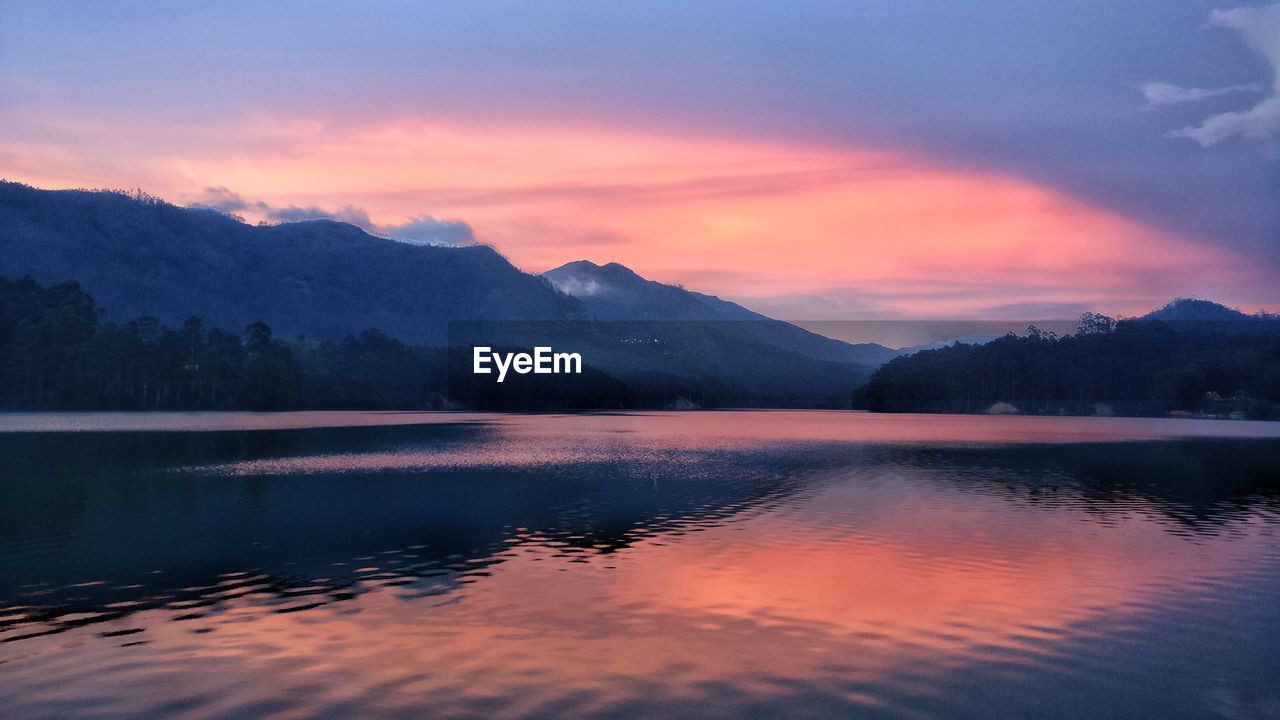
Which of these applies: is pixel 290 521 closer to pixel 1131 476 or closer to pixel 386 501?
pixel 386 501

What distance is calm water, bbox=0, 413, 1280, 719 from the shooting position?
22188mm

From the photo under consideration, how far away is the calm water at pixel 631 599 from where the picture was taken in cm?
2219

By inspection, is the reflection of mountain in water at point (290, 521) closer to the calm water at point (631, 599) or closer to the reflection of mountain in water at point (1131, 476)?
the calm water at point (631, 599)

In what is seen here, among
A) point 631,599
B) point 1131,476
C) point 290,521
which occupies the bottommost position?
point 631,599

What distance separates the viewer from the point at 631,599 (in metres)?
32.6

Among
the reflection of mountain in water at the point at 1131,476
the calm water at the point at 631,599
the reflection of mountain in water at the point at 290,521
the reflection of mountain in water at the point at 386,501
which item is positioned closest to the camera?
the calm water at the point at 631,599

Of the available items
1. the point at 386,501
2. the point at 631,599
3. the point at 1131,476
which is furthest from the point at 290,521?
the point at 1131,476

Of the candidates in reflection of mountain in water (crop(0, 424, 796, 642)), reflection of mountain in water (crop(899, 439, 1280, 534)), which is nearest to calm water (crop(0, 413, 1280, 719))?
reflection of mountain in water (crop(0, 424, 796, 642))

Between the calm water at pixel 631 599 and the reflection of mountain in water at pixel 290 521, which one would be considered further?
the reflection of mountain in water at pixel 290 521

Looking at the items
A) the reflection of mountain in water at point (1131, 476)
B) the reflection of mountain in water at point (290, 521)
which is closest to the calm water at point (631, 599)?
the reflection of mountain in water at point (290, 521)

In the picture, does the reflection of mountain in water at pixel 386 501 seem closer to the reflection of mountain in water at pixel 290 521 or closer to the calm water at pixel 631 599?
the reflection of mountain in water at pixel 290 521

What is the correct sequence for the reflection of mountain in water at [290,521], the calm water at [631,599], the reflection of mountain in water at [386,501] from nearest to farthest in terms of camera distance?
the calm water at [631,599] → the reflection of mountain in water at [290,521] → the reflection of mountain in water at [386,501]

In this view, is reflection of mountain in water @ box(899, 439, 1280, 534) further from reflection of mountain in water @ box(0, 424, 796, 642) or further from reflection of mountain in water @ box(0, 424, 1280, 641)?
reflection of mountain in water @ box(0, 424, 796, 642)

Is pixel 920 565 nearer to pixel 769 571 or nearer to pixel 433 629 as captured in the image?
pixel 769 571
